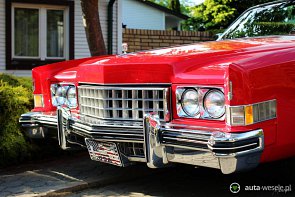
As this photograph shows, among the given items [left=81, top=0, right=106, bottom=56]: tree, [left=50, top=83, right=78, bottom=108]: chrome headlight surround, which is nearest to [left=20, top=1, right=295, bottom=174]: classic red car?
[left=50, top=83, right=78, bottom=108]: chrome headlight surround

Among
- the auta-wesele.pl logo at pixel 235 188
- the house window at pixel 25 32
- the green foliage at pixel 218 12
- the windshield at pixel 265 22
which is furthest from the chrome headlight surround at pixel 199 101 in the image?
the green foliage at pixel 218 12

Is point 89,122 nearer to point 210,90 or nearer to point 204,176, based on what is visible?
point 210,90

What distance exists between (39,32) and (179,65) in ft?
30.0

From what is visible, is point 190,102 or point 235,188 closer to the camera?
point 190,102

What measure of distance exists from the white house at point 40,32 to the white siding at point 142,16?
434 inches

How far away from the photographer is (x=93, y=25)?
22.9ft

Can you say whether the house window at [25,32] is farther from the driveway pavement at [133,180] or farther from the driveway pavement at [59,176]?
the driveway pavement at [133,180]

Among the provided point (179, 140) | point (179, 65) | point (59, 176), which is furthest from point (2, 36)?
point (179, 140)

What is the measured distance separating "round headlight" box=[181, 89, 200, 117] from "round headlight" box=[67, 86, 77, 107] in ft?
4.24

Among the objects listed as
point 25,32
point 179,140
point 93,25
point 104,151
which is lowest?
point 104,151

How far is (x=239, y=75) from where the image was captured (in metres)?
2.88

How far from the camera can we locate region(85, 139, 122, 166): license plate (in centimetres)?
358

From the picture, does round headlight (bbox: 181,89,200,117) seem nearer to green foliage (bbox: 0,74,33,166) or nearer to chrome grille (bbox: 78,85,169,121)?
chrome grille (bbox: 78,85,169,121)

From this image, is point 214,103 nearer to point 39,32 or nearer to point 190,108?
point 190,108
